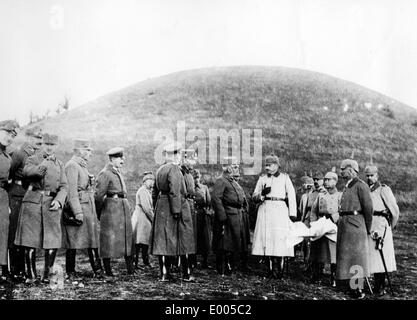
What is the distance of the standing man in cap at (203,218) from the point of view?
32.9 feet

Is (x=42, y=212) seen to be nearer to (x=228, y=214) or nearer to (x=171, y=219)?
(x=171, y=219)

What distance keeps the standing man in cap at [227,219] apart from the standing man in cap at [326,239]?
1.37m

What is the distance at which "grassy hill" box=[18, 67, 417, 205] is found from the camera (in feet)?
66.2

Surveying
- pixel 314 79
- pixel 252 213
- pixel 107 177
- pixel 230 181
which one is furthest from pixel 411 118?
pixel 107 177

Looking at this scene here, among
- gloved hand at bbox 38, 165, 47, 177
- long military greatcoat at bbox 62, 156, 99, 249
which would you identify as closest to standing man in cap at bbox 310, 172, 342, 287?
long military greatcoat at bbox 62, 156, 99, 249

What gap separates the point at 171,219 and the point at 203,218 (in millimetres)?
2633

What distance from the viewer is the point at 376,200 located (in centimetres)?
780

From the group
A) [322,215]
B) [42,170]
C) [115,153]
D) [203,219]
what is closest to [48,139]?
[42,170]

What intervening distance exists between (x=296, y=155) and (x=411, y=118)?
7.27m

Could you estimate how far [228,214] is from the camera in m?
9.13

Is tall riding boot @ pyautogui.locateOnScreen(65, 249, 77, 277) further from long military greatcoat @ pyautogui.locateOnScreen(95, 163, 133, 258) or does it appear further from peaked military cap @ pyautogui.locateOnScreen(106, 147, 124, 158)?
peaked military cap @ pyautogui.locateOnScreen(106, 147, 124, 158)

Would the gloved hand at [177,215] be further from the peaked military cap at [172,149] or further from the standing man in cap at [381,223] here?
the standing man in cap at [381,223]

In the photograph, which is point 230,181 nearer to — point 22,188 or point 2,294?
point 22,188

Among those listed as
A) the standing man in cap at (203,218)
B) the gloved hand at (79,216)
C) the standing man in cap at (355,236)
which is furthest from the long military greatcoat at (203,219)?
the standing man in cap at (355,236)
